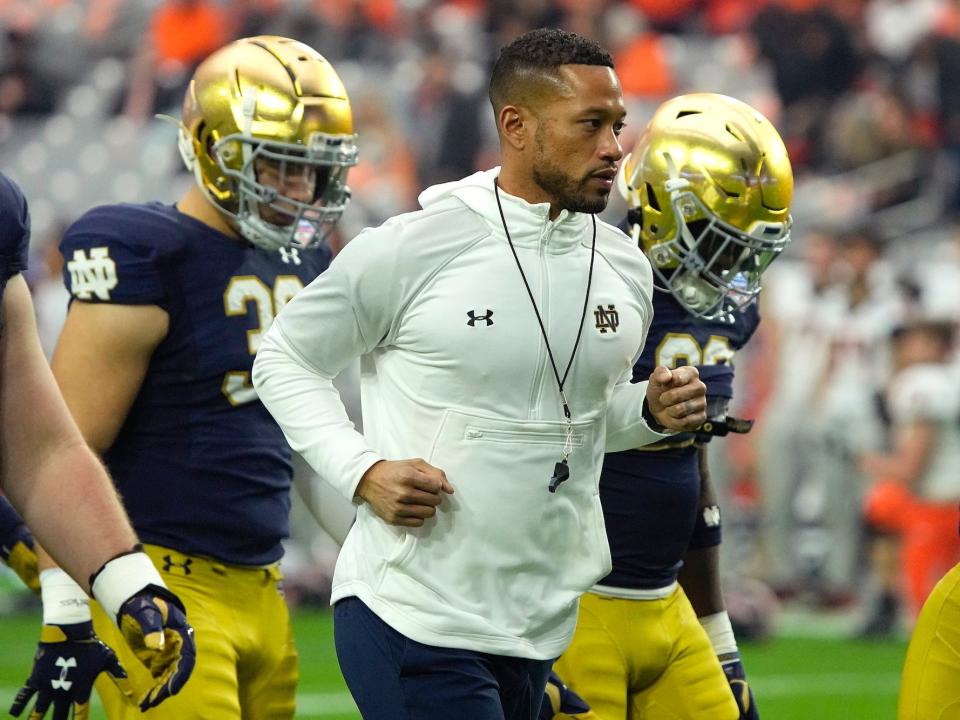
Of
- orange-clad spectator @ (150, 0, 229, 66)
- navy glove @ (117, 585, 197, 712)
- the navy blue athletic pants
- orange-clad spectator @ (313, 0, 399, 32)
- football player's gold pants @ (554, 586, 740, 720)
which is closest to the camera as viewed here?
navy glove @ (117, 585, 197, 712)

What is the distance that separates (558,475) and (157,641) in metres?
0.78

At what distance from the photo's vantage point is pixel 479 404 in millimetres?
3088

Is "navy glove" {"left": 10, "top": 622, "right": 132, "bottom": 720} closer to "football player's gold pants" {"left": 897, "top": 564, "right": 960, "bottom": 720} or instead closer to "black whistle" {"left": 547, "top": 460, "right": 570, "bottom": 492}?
"black whistle" {"left": 547, "top": 460, "right": 570, "bottom": 492}

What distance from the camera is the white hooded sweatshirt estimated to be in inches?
121

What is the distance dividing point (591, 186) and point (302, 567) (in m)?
6.84

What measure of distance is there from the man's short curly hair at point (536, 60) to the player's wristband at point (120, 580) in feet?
3.62

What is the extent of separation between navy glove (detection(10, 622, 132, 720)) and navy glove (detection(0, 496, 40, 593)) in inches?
15.0

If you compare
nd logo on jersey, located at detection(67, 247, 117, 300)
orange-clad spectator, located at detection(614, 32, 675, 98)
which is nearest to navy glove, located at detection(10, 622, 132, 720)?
nd logo on jersey, located at detection(67, 247, 117, 300)

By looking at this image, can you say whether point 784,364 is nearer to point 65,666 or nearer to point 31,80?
point 31,80

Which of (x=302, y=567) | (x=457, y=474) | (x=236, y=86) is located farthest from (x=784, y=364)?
(x=457, y=474)

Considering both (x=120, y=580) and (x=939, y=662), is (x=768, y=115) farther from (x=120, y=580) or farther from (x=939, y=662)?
(x=120, y=580)

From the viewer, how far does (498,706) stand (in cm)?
304

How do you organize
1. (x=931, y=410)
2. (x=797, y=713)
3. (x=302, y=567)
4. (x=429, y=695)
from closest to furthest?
1. (x=429, y=695)
2. (x=797, y=713)
3. (x=931, y=410)
4. (x=302, y=567)

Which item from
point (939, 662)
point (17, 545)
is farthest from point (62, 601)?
point (939, 662)
